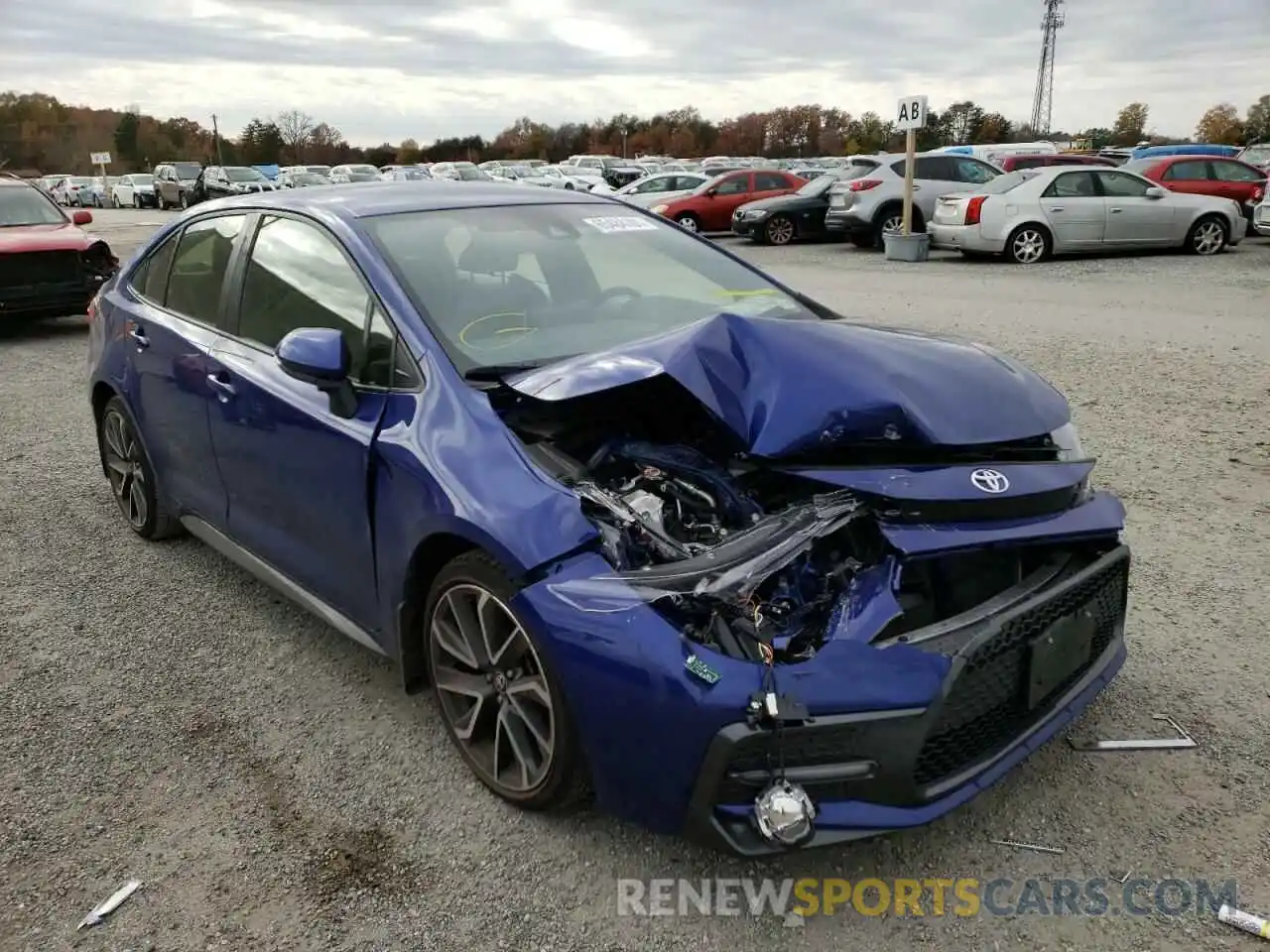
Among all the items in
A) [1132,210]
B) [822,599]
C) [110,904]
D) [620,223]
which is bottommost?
[110,904]

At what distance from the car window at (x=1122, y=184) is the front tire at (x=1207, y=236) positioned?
41.7 inches

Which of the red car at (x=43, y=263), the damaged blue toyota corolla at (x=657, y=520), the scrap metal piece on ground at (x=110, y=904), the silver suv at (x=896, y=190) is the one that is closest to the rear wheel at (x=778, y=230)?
the silver suv at (x=896, y=190)

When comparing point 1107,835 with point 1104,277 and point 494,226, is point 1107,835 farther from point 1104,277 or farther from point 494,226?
point 1104,277

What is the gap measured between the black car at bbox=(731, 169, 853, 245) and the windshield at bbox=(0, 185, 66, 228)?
12.2 metres

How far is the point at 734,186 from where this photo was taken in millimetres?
21609

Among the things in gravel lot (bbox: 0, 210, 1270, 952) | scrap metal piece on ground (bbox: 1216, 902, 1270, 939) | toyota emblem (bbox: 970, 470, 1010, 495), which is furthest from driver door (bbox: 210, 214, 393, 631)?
scrap metal piece on ground (bbox: 1216, 902, 1270, 939)

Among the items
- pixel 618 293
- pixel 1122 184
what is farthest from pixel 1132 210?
pixel 618 293

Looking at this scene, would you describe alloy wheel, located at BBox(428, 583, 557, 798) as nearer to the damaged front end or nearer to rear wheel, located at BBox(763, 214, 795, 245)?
the damaged front end

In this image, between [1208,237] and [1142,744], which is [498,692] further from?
[1208,237]

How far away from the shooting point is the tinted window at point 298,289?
3318mm

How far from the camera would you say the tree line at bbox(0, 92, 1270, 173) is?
84562mm

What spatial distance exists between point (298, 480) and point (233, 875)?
1.28 meters

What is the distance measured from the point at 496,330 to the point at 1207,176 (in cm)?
1859

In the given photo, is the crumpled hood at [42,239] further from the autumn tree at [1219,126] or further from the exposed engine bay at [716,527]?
the autumn tree at [1219,126]
